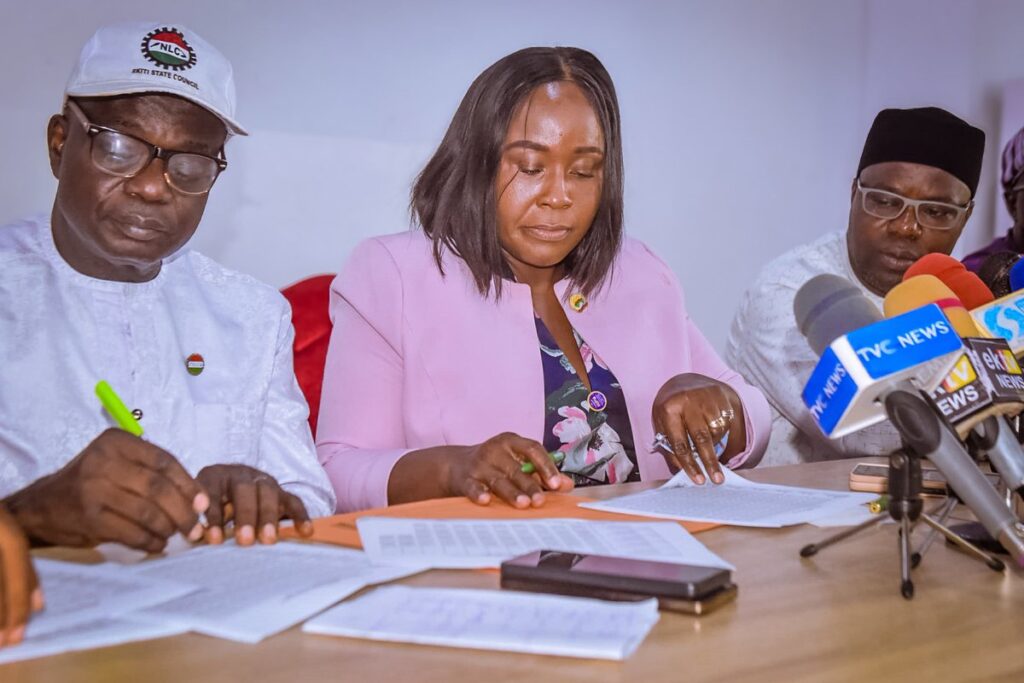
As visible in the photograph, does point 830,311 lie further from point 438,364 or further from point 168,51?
point 168,51

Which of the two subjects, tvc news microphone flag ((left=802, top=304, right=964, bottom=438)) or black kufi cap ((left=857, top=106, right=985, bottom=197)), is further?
black kufi cap ((left=857, top=106, right=985, bottom=197))

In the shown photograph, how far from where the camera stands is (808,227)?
4.48 metres

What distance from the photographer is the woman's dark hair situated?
2012 mm

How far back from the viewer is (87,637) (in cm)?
88

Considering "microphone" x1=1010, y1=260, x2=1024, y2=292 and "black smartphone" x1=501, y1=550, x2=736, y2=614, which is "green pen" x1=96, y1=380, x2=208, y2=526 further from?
"microphone" x1=1010, y1=260, x2=1024, y2=292

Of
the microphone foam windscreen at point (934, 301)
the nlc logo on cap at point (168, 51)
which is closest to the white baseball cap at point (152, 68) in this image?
the nlc logo on cap at point (168, 51)

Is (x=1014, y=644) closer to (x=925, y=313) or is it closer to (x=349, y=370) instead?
(x=925, y=313)

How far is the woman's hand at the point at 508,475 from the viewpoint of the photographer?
4.78 feet

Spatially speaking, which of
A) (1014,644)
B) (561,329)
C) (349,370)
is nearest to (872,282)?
(561,329)

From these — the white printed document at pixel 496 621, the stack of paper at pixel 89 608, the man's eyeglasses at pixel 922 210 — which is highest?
the man's eyeglasses at pixel 922 210

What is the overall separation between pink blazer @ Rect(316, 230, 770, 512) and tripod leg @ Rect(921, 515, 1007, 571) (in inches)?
27.1

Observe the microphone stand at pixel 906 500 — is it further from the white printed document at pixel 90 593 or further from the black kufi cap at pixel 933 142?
the black kufi cap at pixel 933 142

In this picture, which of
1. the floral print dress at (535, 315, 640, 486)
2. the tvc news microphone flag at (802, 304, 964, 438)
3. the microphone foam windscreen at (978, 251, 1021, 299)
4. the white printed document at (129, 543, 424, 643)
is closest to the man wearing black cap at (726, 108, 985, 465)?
the microphone foam windscreen at (978, 251, 1021, 299)

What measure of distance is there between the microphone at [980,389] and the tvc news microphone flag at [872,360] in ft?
0.15
